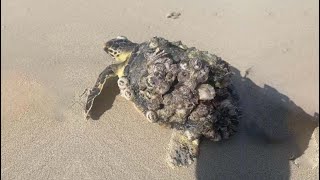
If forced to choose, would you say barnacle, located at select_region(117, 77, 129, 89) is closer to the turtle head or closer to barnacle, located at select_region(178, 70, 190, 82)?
the turtle head

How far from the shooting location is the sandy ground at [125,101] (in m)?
3.69

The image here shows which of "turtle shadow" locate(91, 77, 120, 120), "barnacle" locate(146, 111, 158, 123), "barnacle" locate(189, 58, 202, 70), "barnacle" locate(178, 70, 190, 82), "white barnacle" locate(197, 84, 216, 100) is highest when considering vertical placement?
"barnacle" locate(189, 58, 202, 70)

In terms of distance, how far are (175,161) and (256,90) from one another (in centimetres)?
131

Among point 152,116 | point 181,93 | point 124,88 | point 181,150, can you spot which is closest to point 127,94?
point 124,88

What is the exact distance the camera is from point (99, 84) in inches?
158

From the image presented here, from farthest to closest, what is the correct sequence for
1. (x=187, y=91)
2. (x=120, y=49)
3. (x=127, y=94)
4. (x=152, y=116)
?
(x=120, y=49)
(x=127, y=94)
(x=152, y=116)
(x=187, y=91)

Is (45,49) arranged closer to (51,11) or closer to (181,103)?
(51,11)

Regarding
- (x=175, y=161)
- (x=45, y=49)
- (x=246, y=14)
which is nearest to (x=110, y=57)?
(x=45, y=49)

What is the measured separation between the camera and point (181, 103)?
142 inches

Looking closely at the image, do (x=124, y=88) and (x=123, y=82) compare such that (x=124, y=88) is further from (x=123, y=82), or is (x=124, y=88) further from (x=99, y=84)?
(x=99, y=84)

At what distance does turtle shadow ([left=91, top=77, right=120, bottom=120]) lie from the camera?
399 centimetres

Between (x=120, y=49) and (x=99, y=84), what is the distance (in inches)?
17.1

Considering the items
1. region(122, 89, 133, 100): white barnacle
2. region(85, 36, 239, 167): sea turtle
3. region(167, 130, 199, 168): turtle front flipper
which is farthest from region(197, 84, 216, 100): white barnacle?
region(122, 89, 133, 100): white barnacle

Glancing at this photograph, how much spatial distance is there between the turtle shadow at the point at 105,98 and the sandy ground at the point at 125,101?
0.01 meters
